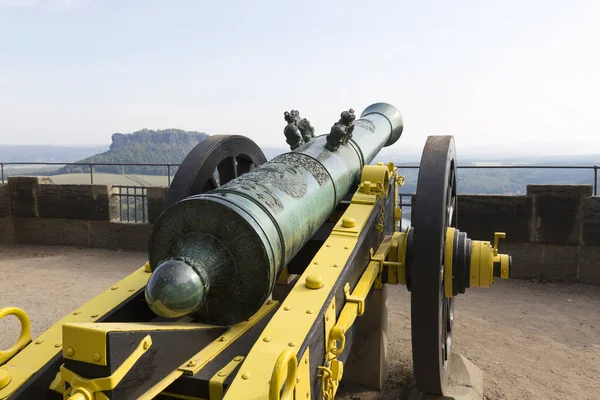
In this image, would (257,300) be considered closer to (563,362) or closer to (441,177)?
(441,177)

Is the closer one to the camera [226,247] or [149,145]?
[226,247]

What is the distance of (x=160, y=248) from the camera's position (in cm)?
210

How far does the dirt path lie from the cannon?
888 millimetres

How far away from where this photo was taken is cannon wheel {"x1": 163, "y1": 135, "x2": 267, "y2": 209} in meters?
3.20

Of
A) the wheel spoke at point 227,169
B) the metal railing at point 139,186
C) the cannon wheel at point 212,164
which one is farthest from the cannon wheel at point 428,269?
the metal railing at point 139,186

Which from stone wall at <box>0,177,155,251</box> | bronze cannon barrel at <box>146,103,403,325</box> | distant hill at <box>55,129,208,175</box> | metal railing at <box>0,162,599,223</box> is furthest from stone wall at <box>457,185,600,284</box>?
distant hill at <box>55,129,208,175</box>

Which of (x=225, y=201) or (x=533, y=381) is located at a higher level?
(x=225, y=201)

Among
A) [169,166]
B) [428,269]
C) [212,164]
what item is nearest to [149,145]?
[169,166]

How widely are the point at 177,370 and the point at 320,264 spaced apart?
771 mm

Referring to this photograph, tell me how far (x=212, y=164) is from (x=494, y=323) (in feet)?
10.0

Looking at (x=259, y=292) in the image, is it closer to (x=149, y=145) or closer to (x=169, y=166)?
(x=169, y=166)

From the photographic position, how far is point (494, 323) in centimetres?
482

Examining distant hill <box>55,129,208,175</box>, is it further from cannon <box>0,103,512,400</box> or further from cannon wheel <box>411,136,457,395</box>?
cannon wheel <box>411,136,457,395</box>

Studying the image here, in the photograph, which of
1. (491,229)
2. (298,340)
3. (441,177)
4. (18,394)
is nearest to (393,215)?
(441,177)
